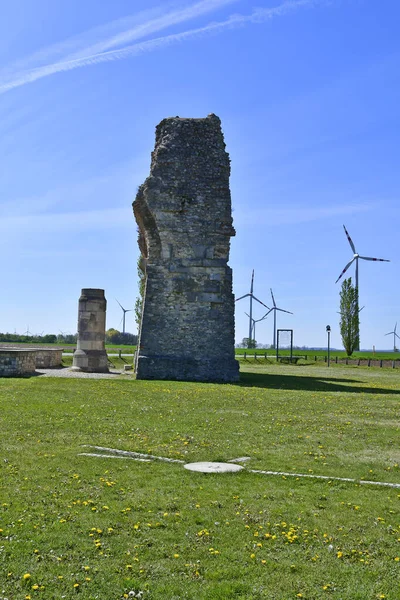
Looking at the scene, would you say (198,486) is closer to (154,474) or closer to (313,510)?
(154,474)

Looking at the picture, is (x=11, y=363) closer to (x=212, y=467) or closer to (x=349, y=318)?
(x=212, y=467)

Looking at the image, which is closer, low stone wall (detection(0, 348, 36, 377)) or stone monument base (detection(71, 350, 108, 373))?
low stone wall (detection(0, 348, 36, 377))

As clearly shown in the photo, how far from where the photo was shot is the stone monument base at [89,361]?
35.6 m

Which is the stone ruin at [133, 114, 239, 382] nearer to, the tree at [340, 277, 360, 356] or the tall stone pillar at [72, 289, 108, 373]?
the tall stone pillar at [72, 289, 108, 373]

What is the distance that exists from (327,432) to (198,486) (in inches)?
232

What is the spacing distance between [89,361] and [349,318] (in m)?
36.5

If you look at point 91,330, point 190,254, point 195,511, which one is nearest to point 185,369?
point 190,254

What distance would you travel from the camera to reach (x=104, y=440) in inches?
484

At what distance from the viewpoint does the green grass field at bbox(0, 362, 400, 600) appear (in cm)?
574

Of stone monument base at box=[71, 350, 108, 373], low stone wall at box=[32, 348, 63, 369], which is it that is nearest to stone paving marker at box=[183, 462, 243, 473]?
stone monument base at box=[71, 350, 108, 373]

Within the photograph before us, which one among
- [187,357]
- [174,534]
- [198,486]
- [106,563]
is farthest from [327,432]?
[187,357]

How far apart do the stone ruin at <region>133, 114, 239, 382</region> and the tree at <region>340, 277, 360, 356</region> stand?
3780 cm

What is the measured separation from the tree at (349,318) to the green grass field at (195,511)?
165ft

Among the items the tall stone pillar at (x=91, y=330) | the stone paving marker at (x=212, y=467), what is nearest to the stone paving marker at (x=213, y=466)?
the stone paving marker at (x=212, y=467)
